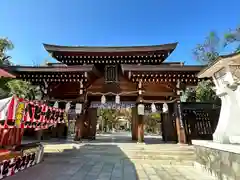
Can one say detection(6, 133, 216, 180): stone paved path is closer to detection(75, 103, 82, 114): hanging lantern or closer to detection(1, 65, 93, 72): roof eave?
detection(75, 103, 82, 114): hanging lantern

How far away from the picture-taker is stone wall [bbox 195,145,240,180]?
383 cm

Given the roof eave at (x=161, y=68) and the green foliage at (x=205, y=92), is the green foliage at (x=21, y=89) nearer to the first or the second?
the roof eave at (x=161, y=68)

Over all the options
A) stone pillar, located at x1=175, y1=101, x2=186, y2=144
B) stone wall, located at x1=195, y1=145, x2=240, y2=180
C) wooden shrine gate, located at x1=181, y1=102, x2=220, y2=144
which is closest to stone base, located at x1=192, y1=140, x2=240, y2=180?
stone wall, located at x1=195, y1=145, x2=240, y2=180

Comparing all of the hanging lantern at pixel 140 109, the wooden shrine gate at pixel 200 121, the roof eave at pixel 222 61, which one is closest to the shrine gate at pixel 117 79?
the hanging lantern at pixel 140 109

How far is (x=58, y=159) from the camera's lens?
6.84 meters

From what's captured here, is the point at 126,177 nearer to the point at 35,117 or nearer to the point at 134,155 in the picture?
the point at 134,155

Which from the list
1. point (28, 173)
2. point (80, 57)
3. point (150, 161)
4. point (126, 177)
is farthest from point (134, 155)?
point (80, 57)

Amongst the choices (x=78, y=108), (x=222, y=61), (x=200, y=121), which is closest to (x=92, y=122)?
(x=78, y=108)

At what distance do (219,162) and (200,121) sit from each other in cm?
664

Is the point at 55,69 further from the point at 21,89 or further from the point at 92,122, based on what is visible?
the point at 21,89

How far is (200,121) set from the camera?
10.7 metres

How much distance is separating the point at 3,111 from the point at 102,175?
3029 mm

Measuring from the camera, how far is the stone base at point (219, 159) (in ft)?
12.5

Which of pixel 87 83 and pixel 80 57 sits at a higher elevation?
pixel 80 57
